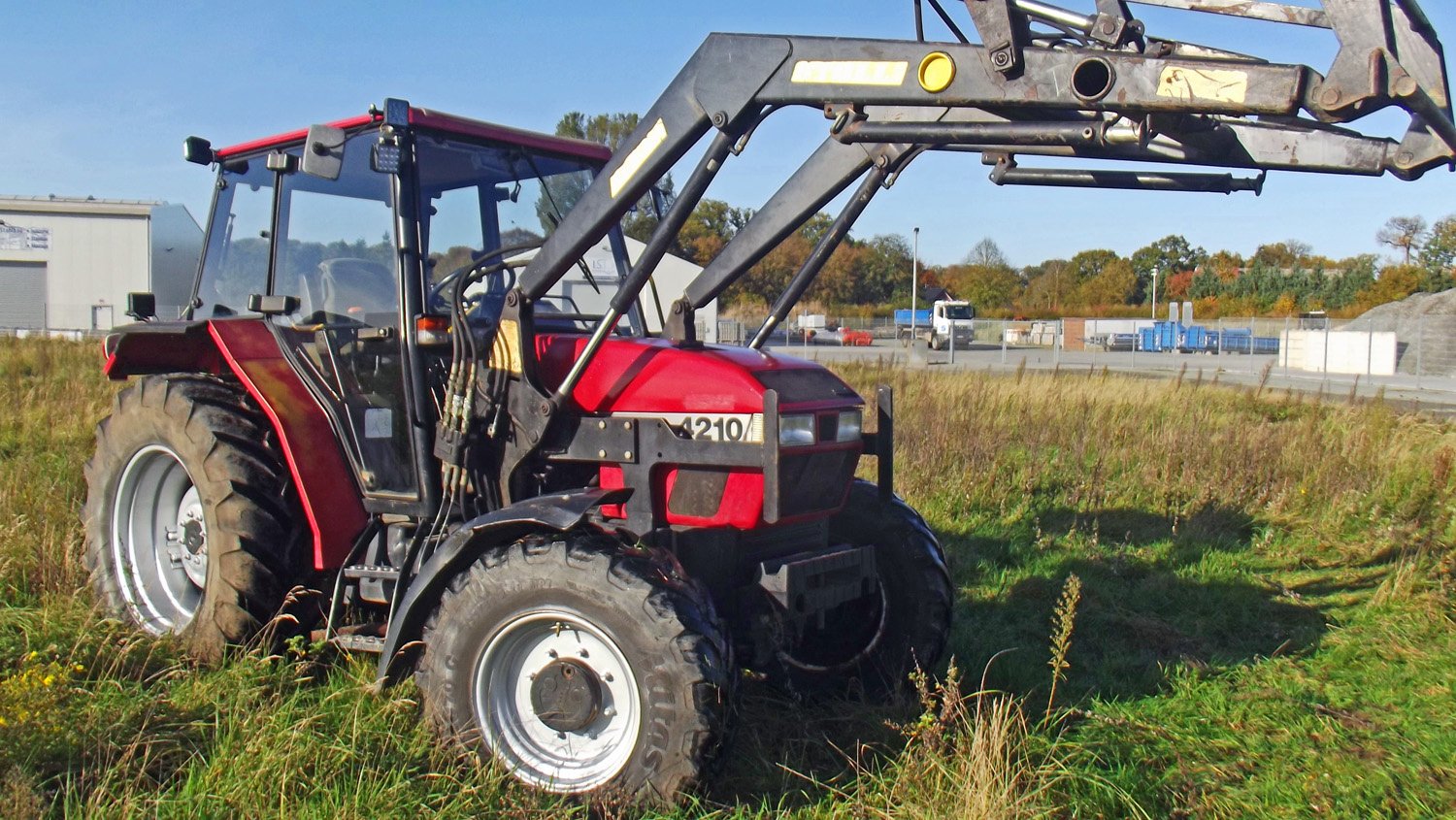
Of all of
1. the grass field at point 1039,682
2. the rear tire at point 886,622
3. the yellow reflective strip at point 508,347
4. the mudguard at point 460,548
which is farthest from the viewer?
the rear tire at point 886,622

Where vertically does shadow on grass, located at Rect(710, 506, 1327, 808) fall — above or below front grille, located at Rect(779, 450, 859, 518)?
below

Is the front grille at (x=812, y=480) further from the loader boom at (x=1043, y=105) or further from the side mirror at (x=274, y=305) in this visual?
the side mirror at (x=274, y=305)

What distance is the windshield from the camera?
4812 mm

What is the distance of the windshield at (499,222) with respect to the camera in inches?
189

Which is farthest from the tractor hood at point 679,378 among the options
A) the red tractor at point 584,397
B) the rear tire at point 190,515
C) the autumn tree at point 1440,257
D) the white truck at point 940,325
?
the autumn tree at point 1440,257

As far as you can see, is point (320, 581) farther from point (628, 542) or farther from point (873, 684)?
point (873, 684)

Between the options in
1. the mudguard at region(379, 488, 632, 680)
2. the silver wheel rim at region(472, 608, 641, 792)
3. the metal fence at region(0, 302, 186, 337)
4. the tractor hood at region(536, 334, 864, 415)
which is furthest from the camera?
the metal fence at region(0, 302, 186, 337)

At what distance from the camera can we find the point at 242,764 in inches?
143

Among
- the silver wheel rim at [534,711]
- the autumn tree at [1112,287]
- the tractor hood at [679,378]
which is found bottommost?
the silver wheel rim at [534,711]

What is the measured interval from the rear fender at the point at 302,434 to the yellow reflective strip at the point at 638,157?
170 centimetres

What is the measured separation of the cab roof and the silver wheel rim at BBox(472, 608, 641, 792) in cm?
203

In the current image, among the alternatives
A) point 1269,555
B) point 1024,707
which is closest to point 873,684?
point 1024,707

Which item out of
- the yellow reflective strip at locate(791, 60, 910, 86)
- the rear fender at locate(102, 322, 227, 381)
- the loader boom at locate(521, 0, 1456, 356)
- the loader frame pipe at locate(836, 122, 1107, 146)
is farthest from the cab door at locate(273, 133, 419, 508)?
the loader frame pipe at locate(836, 122, 1107, 146)

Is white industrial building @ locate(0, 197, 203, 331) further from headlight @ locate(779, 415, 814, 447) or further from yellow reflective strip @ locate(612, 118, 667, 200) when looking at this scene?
headlight @ locate(779, 415, 814, 447)
